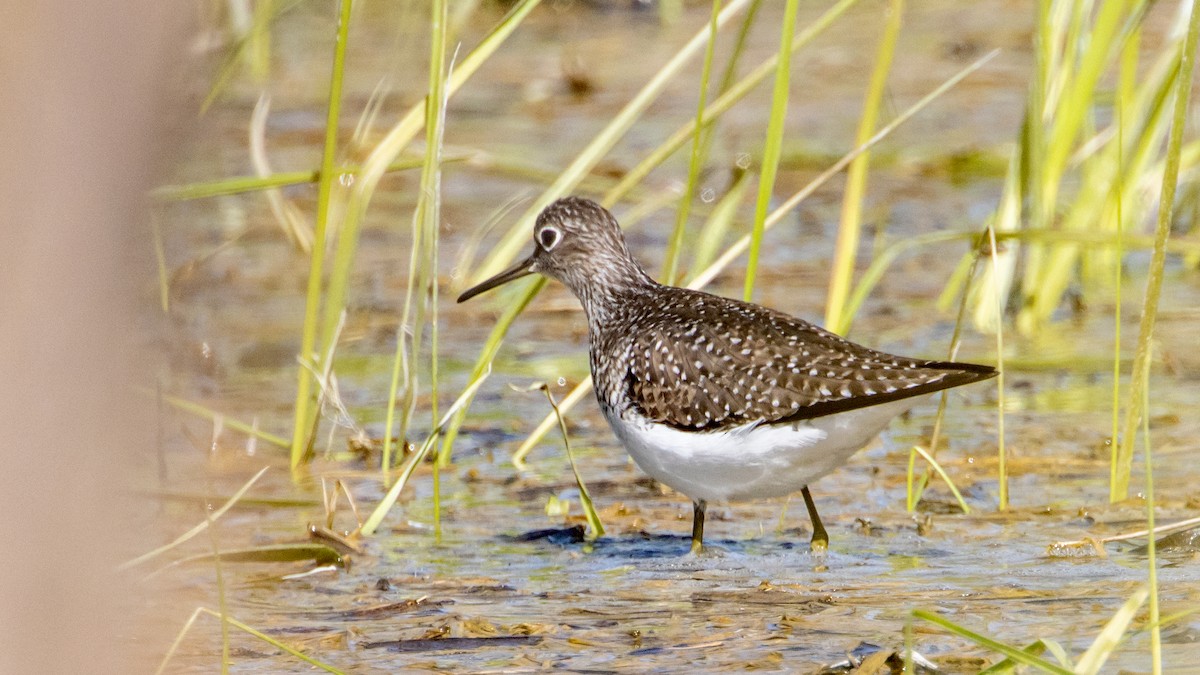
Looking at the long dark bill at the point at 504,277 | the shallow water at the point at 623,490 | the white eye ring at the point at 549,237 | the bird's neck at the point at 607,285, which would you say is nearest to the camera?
the shallow water at the point at 623,490

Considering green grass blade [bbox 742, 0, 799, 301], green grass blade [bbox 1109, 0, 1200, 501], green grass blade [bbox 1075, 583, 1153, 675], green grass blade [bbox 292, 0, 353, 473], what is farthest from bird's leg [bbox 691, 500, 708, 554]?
green grass blade [bbox 1075, 583, 1153, 675]

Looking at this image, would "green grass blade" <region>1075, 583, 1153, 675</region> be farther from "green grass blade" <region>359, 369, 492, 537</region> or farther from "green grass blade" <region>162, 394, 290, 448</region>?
"green grass blade" <region>162, 394, 290, 448</region>

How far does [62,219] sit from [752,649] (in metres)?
3.10

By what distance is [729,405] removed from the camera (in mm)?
5133

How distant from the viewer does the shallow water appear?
4.33 m

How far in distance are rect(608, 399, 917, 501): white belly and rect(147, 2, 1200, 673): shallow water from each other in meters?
0.26

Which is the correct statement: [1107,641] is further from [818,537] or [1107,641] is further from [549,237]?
[549,237]

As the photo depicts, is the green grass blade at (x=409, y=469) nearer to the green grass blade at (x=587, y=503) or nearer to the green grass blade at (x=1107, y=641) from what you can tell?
the green grass blade at (x=587, y=503)

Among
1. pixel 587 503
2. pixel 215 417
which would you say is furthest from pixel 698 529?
pixel 215 417

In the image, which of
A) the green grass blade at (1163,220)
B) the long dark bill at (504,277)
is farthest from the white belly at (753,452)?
the long dark bill at (504,277)

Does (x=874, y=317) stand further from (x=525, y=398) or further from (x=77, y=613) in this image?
(x=77, y=613)

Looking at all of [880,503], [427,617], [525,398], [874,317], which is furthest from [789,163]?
[427,617]

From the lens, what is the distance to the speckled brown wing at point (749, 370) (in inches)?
186

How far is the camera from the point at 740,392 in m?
5.12
